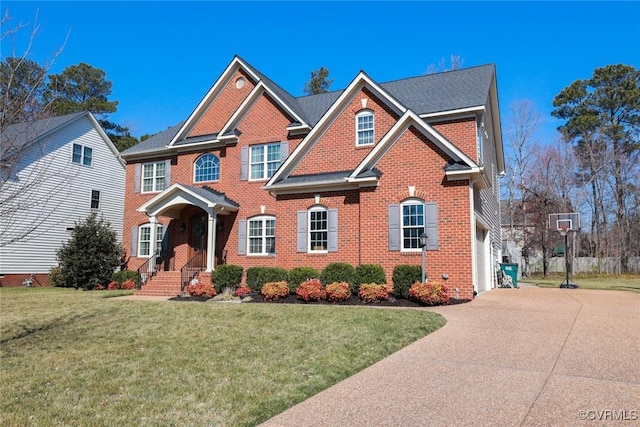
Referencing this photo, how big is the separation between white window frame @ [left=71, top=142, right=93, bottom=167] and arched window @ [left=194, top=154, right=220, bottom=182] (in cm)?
834

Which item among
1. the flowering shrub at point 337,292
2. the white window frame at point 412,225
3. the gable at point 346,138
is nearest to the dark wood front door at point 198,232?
the gable at point 346,138

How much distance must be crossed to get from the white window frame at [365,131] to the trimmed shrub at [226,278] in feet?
21.3

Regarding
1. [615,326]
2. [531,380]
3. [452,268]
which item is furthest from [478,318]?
[531,380]

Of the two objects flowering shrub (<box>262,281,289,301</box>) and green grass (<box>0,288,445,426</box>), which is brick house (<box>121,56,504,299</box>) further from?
green grass (<box>0,288,445,426</box>)

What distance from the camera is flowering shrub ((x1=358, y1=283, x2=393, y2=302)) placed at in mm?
12094

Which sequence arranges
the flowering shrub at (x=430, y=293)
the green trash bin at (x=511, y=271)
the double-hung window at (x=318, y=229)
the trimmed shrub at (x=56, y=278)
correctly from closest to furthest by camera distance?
the flowering shrub at (x=430, y=293), the double-hung window at (x=318, y=229), the green trash bin at (x=511, y=271), the trimmed shrub at (x=56, y=278)

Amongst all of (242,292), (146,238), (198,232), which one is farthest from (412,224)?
(146,238)

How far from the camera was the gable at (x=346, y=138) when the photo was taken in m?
15.3

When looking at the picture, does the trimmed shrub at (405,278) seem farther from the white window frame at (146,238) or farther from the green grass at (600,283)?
the white window frame at (146,238)

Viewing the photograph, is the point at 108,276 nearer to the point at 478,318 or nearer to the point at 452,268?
the point at 452,268

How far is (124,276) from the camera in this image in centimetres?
1891

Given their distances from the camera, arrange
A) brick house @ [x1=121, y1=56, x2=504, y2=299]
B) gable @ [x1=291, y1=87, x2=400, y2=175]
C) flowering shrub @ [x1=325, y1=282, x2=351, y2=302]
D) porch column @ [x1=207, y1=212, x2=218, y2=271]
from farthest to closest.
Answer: porch column @ [x1=207, y1=212, x2=218, y2=271], gable @ [x1=291, y1=87, x2=400, y2=175], brick house @ [x1=121, y1=56, x2=504, y2=299], flowering shrub @ [x1=325, y1=282, x2=351, y2=302]

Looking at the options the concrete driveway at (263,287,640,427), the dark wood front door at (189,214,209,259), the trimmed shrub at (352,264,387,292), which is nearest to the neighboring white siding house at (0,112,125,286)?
the dark wood front door at (189,214,209,259)

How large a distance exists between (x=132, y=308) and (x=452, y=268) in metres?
9.04
